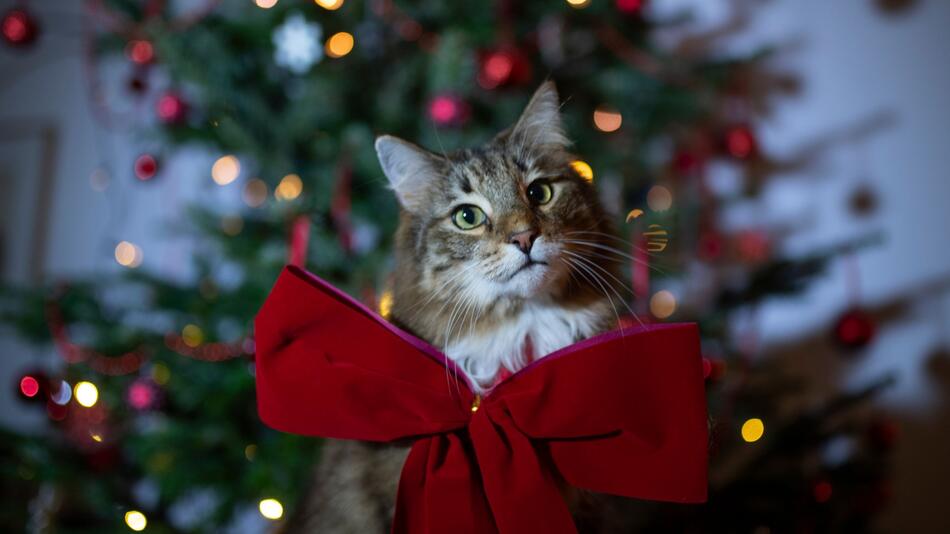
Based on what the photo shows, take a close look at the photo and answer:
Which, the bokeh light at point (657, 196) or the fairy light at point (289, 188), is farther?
the bokeh light at point (657, 196)

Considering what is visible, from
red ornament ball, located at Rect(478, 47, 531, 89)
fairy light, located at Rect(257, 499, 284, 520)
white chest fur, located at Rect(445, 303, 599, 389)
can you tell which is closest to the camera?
white chest fur, located at Rect(445, 303, 599, 389)

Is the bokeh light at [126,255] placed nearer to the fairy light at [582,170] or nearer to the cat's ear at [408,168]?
the cat's ear at [408,168]

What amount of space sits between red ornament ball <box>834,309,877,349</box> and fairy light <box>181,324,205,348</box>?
1.54m

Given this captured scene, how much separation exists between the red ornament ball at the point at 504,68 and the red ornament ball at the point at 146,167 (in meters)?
0.75

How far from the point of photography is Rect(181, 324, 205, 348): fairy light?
1.29 metres

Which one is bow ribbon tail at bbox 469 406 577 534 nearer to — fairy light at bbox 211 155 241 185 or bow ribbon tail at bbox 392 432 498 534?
bow ribbon tail at bbox 392 432 498 534

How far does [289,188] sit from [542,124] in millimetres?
668

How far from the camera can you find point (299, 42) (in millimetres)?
1213

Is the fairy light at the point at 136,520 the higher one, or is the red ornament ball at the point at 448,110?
the red ornament ball at the point at 448,110

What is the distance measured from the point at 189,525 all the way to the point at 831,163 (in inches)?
78.8

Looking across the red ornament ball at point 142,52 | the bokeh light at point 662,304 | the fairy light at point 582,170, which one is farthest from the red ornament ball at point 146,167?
the bokeh light at point 662,304

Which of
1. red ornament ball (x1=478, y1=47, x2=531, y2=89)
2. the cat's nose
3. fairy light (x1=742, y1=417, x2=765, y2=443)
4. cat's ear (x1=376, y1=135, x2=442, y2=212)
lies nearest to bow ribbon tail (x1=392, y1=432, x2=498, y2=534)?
the cat's nose

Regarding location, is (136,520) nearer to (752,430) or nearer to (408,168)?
(408,168)

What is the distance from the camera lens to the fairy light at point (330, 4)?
4.08ft
